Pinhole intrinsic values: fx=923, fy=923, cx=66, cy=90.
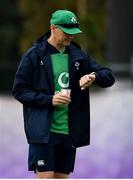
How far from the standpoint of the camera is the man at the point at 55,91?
521cm

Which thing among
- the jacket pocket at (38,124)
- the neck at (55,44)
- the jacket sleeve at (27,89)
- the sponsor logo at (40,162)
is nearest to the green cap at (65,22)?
the neck at (55,44)

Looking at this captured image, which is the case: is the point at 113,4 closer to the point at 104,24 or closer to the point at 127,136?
the point at 104,24

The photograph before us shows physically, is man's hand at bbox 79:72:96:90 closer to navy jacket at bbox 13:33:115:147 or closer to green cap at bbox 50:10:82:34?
navy jacket at bbox 13:33:115:147

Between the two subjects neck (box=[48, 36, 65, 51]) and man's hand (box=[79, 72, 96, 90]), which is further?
neck (box=[48, 36, 65, 51])

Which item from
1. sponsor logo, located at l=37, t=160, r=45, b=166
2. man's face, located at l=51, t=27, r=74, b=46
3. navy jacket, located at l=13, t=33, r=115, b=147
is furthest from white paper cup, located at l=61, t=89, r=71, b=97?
sponsor logo, located at l=37, t=160, r=45, b=166

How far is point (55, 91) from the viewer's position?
527 centimetres

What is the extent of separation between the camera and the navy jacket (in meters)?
5.22

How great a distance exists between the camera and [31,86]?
5.29m

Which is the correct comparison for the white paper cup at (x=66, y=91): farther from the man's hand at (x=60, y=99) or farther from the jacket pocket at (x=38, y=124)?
the jacket pocket at (x=38, y=124)

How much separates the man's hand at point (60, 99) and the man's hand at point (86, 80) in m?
0.11

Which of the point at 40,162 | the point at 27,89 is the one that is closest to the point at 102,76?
the point at 27,89

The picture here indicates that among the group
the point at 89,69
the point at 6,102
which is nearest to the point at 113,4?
the point at 6,102

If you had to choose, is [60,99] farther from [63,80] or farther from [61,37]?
[61,37]

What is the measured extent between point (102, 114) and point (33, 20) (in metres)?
20.4
